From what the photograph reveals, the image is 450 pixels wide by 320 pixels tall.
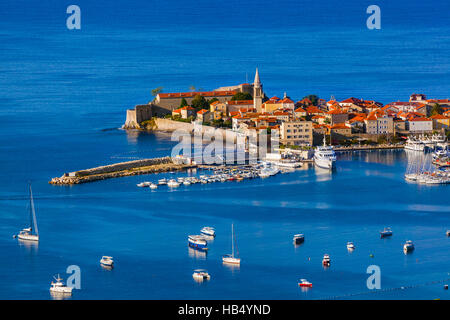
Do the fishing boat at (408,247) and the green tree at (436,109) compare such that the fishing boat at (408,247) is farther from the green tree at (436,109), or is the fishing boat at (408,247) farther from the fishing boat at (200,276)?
the green tree at (436,109)

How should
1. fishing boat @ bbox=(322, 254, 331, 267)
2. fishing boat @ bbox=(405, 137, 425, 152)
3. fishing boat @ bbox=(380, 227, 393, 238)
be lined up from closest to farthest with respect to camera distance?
fishing boat @ bbox=(322, 254, 331, 267) → fishing boat @ bbox=(380, 227, 393, 238) → fishing boat @ bbox=(405, 137, 425, 152)

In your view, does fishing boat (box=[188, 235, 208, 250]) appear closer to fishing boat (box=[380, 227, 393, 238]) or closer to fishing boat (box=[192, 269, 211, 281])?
fishing boat (box=[192, 269, 211, 281])

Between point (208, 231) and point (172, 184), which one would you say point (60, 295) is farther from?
point (172, 184)

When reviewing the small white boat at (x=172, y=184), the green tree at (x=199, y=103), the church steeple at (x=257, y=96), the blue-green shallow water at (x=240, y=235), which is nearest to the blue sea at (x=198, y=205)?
the blue-green shallow water at (x=240, y=235)

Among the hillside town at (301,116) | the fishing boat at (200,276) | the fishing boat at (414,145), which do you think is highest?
the hillside town at (301,116)

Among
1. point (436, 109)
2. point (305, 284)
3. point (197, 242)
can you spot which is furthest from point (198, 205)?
point (436, 109)

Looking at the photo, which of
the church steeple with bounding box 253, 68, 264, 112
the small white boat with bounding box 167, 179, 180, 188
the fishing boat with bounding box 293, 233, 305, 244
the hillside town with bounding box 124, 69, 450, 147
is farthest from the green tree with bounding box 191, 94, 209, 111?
the fishing boat with bounding box 293, 233, 305, 244

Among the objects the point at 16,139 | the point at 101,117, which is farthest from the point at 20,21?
the point at 16,139

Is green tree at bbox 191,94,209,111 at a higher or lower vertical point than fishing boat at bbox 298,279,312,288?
higher
